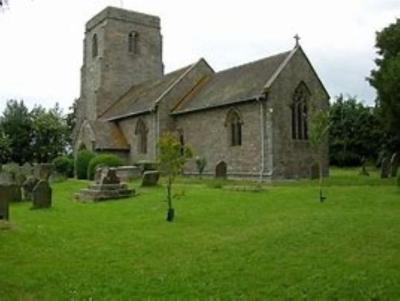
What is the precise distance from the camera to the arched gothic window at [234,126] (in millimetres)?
31625

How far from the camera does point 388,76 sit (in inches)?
1110

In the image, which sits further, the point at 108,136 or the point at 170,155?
the point at 108,136

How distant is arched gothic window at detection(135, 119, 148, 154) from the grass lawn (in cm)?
2219

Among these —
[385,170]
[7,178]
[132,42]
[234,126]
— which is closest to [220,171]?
[234,126]

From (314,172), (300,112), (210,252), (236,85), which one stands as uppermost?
(236,85)

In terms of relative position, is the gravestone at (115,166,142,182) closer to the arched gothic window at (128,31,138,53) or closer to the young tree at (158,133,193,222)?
the young tree at (158,133,193,222)

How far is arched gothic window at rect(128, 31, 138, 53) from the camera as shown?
48125 millimetres

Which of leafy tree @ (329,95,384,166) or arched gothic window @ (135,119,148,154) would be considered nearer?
arched gothic window @ (135,119,148,154)

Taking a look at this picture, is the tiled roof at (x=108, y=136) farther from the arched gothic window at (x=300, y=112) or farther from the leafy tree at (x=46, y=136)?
the arched gothic window at (x=300, y=112)

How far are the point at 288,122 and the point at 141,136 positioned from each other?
13.3m

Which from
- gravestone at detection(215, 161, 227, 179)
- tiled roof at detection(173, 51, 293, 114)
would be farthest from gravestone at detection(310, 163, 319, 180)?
tiled roof at detection(173, 51, 293, 114)

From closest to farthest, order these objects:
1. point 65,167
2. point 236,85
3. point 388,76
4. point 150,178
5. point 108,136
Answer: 1. point 150,178
2. point 388,76
3. point 236,85
4. point 65,167
5. point 108,136

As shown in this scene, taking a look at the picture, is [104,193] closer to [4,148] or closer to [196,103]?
[196,103]

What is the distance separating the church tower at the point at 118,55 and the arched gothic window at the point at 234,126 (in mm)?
17651
